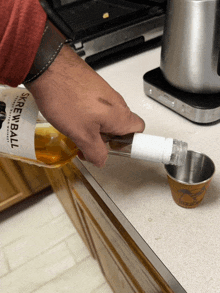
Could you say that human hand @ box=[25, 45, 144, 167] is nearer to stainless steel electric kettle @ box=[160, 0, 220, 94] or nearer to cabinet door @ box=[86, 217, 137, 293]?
stainless steel electric kettle @ box=[160, 0, 220, 94]

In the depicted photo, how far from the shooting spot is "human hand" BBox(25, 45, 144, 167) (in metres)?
0.37

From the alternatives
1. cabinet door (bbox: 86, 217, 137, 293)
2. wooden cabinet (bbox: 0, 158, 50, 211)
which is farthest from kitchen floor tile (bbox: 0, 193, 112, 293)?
cabinet door (bbox: 86, 217, 137, 293)

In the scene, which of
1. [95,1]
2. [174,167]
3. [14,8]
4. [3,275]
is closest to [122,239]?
[174,167]

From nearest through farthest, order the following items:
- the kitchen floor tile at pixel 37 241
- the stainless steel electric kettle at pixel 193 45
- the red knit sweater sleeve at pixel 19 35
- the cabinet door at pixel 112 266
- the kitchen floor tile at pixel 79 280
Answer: the red knit sweater sleeve at pixel 19 35, the stainless steel electric kettle at pixel 193 45, the cabinet door at pixel 112 266, the kitchen floor tile at pixel 79 280, the kitchen floor tile at pixel 37 241

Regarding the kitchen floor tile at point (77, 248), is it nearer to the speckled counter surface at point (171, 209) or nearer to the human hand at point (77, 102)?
the speckled counter surface at point (171, 209)

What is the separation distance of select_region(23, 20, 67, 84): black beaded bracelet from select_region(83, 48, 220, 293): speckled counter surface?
201 mm

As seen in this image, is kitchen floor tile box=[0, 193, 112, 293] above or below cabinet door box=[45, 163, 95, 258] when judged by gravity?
below

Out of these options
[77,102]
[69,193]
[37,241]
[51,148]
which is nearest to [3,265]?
[37,241]

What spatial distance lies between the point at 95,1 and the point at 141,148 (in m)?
0.70

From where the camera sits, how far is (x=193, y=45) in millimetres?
486

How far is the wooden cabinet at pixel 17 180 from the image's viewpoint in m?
1.05

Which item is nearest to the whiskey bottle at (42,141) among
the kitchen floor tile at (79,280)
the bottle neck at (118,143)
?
the bottle neck at (118,143)

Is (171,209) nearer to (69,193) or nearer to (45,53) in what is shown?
(45,53)

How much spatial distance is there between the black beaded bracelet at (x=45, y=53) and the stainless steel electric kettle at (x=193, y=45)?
0.24 metres
